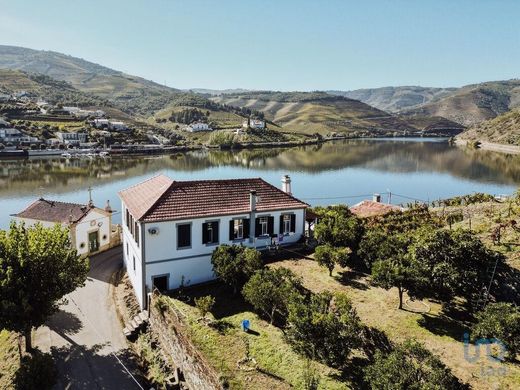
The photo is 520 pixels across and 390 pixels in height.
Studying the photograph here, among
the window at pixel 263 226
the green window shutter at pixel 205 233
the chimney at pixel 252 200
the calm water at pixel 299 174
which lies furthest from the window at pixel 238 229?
the calm water at pixel 299 174

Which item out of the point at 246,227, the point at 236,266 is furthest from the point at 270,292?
the point at 246,227

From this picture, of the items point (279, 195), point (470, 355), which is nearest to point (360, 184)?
point (279, 195)

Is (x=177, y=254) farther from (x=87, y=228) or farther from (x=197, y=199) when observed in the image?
(x=87, y=228)

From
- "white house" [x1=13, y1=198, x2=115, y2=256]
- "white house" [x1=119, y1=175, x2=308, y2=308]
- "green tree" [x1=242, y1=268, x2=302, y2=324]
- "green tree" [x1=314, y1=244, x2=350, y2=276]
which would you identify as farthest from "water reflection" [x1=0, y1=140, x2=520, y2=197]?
"green tree" [x1=242, y1=268, x2=302, y2=324]

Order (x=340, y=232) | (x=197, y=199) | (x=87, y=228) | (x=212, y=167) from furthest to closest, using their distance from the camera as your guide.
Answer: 1. (x=212, y=167)
2. (x=87, y=228)
3. (x=340, y=232)
4. (x=197, y=199)

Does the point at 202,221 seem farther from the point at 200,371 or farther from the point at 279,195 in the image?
the point at 200,371

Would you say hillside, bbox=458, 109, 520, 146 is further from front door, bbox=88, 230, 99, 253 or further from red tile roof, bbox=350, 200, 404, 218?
front door, bbox=88, 230, 99, 253
